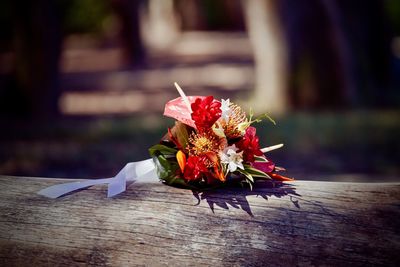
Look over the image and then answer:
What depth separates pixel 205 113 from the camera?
2719 millimetres

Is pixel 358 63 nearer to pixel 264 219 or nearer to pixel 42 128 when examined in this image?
pixel 42 128

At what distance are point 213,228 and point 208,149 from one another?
0.37 meters

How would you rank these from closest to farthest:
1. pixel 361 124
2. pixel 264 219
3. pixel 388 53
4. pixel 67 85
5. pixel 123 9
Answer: pixel 264 219 < pixel 361 124 < pixel 388 53 < pixel 67 85 < pixel 123 9

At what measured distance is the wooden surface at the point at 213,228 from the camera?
95.1 inches

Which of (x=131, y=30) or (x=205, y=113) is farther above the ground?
(x=205, y=113)

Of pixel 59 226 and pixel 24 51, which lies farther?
pixel 24 51

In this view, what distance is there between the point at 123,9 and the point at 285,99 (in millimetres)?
8791

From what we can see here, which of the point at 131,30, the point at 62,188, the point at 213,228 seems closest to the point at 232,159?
the point at 213,228

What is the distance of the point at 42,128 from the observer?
34.3ft

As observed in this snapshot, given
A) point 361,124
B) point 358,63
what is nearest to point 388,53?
point 358,63

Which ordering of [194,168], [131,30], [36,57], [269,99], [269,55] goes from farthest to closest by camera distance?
[131,30]
[269,99]
[269,55]
[36,57]
[194,168]

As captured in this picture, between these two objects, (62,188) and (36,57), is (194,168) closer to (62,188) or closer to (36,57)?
(62,188)

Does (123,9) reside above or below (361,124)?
above

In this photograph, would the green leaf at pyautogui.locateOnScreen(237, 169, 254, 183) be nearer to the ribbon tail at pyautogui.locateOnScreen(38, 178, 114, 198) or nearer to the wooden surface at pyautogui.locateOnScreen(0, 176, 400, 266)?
the wooden surface at pyautogui.locateOnScreen(0, 176, 400, 266)
